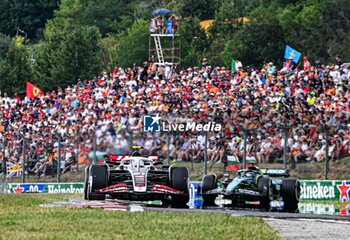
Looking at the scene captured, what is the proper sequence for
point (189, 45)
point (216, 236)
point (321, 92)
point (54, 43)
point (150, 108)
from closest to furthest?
point (216, 236), point (321, 92), point (150, 108), point (54, 43), point (189, 45)

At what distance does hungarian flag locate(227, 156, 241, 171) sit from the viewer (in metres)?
34.0

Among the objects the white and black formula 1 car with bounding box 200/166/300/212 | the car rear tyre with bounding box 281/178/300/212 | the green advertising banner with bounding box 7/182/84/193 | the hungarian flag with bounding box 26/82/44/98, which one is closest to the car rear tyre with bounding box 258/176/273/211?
the white and black formula 1 car with bounding box 200/166/300/212

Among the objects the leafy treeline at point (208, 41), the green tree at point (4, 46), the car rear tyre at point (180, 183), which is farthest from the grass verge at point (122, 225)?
the green tree at point (4, 46)

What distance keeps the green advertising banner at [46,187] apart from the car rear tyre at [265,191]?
37.4 ft

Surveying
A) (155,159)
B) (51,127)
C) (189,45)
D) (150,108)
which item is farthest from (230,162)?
(189,45)

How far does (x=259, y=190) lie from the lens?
27.8 meters

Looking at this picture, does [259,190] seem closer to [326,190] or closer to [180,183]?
[180,183]

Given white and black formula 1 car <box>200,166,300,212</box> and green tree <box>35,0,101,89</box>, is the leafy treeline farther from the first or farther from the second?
white and black formula 1 car <box>200,166,300,212</box>

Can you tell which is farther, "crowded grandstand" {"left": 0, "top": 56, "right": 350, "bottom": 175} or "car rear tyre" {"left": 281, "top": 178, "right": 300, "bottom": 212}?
"crowded grandstand" {"left": 0, "top": 56, "right": 350, "bottom": 175}

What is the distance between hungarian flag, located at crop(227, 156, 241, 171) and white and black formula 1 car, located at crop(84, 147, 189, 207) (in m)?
6.06

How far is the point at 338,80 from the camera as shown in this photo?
3991 cm

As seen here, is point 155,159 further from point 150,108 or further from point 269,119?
point 150,108

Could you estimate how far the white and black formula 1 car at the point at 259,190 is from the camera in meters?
27.7

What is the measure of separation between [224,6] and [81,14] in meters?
29.7
